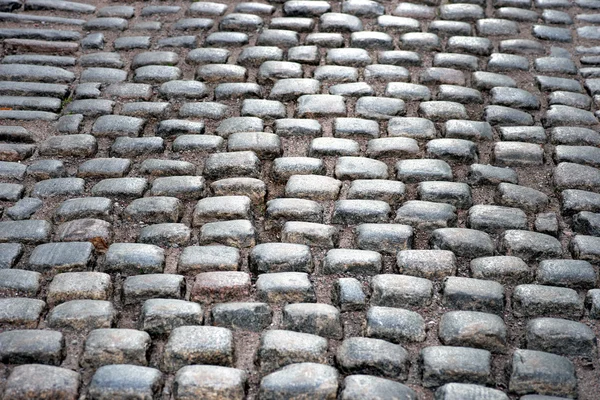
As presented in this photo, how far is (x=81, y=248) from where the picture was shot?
316 centimetres

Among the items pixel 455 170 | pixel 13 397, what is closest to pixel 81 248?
pixel 13 397

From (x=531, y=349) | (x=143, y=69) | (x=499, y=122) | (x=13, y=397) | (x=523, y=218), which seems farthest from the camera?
(x=143, y=69)

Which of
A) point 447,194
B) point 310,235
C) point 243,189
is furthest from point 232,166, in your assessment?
point 447,194

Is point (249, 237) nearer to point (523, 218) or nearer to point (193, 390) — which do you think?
point (193, 390)

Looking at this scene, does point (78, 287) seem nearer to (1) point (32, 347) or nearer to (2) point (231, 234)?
(1) point (32, 347)

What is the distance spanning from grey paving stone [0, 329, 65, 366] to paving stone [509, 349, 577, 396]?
4.82ft

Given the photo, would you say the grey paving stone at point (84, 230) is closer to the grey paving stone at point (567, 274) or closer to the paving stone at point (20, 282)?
the paving stone at point (20, 282)

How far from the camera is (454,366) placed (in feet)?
8.66

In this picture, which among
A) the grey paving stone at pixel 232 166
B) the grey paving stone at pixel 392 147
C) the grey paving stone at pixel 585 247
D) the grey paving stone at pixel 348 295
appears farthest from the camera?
the grey paving stone at pixel 392 147

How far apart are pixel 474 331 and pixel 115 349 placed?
120cm

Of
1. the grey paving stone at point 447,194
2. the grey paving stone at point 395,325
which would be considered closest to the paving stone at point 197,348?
the grey paving stone at point 395,325

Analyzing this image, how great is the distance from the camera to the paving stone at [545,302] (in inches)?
115

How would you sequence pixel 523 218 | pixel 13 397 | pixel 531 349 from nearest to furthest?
1. pixel 13 397
2. pixel 531 349
3. pixel 523 218

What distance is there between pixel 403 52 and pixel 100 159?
1.84 metres
